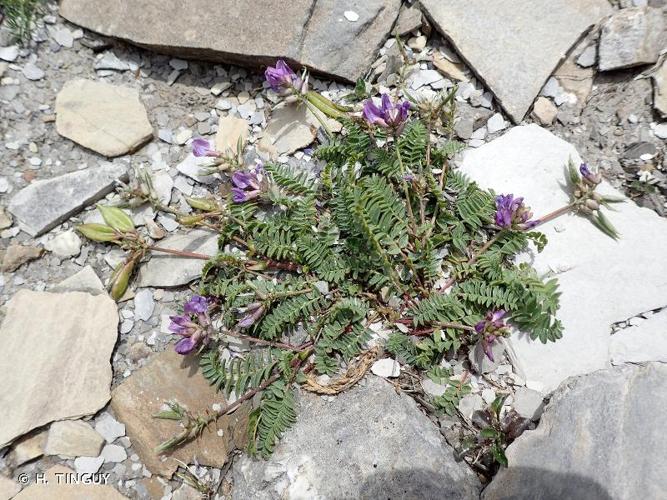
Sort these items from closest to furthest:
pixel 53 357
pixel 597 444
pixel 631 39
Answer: pixel 597 444 < pixel 53 357 < pixel 631 39

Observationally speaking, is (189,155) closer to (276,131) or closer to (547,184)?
(276,131)

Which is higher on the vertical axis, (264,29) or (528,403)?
(264,29)

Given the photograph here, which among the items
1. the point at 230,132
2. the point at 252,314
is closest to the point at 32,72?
the point at 230,132

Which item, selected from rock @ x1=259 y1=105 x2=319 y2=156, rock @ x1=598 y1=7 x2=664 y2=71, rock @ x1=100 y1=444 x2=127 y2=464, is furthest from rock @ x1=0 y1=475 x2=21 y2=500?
rock @ x1=598 y1=7 x2=664 y2=71

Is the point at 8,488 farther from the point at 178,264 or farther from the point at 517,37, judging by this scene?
the point at 517,37

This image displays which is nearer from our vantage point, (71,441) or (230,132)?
(71,441)

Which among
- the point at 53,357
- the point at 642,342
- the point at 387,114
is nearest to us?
the point at 642,342

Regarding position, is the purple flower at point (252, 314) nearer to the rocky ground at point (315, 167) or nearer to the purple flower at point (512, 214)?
the rocky ground at point (315, 167)
